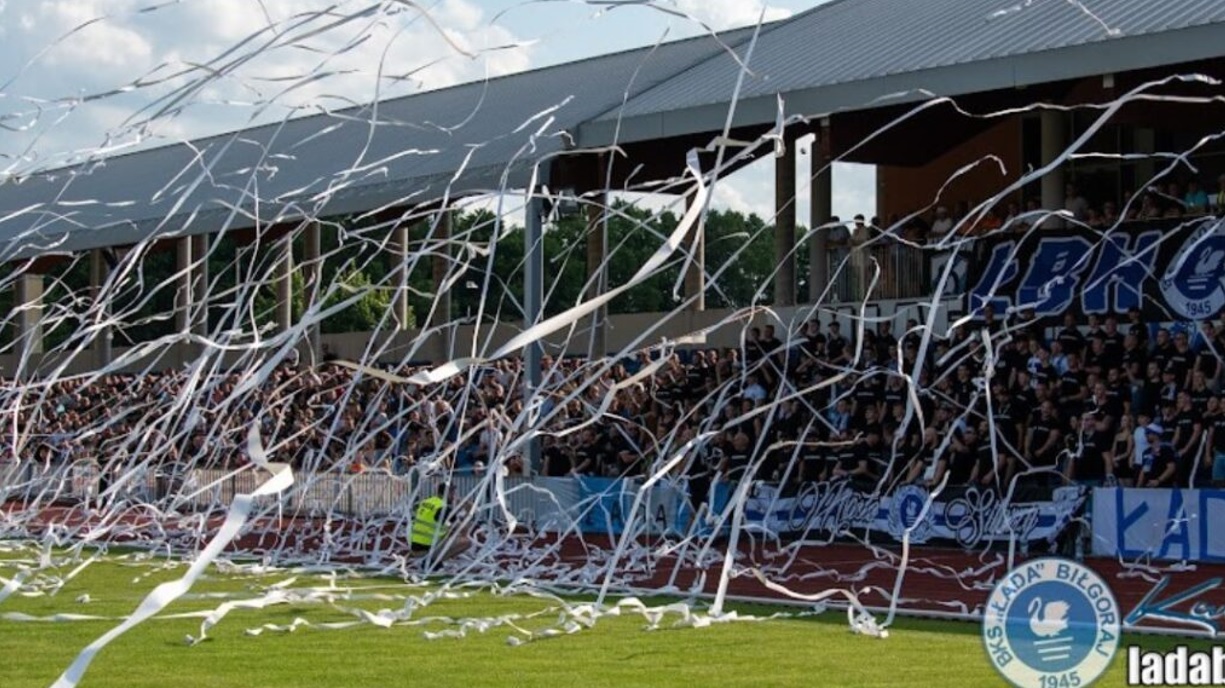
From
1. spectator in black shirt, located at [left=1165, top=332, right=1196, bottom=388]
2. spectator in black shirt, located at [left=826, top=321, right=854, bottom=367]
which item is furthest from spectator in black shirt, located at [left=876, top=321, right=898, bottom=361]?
spectator in black shirt, located at [left=1165, top=332, right=1196, bottom=388]

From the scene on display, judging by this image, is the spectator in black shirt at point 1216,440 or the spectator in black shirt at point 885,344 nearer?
the spectator in black shirt at point 1216,440

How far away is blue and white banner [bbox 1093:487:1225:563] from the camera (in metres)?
19.1

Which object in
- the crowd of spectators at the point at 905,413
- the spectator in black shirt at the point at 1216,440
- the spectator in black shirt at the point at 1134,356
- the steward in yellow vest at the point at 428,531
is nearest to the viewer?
the steward in yellow vest at the point at 428,531

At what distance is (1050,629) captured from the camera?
12188 mm

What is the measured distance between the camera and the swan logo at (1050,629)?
1059 centimetres

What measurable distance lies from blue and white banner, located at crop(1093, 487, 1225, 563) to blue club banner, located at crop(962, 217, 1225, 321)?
2865 mm

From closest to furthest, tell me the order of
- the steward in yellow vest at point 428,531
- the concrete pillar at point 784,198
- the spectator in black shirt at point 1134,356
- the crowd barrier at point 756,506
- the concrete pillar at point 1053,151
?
the steward in yellow vest at point 428,531 → the crowd barrier at point 756,506 → the spectator in black shirt at point 1134,356 → the concrete pillar at point 1053,151 → the concrete pillar at point 784,198

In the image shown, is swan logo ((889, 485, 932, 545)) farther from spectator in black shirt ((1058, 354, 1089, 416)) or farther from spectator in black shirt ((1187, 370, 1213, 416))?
spectator in black shirt ((1187, 370, 1213, 416))

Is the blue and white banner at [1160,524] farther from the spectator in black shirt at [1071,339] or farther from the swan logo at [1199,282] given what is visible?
the swan logo at [1199,282]

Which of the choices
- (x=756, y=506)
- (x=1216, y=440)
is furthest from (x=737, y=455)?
(x=1216, y=440)

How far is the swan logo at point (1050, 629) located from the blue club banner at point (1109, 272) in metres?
6.42

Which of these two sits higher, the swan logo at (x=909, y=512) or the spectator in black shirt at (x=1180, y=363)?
the spectator in black shirt at (x=1180, y=363)

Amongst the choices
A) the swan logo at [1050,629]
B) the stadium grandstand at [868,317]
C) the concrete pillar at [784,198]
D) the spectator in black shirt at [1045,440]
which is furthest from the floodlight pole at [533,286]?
the swan logo at [1050,629]

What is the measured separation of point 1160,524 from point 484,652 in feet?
32.9
